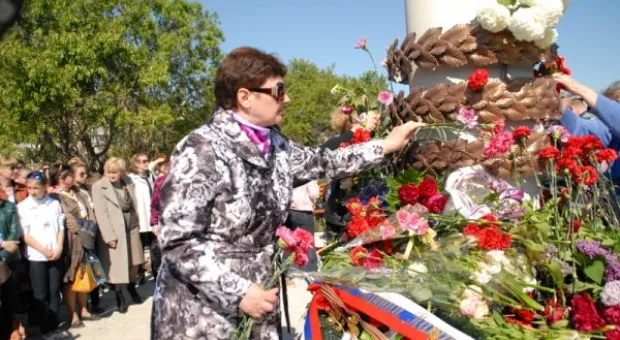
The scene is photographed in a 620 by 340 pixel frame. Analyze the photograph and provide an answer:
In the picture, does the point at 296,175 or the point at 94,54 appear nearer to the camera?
the point at 296,175

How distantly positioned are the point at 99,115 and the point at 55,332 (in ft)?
42.7

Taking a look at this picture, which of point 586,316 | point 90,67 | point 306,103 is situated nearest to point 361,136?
point 586,316

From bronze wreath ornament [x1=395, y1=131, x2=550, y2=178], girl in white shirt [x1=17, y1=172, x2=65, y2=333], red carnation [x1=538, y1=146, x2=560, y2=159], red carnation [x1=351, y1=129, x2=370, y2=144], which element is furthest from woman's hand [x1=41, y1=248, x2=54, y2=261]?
red carnation [x1=538, y1=146, x2=560, y2=159]

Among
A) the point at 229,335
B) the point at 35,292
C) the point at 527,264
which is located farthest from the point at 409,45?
the point at 35,292

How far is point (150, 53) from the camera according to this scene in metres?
19.5

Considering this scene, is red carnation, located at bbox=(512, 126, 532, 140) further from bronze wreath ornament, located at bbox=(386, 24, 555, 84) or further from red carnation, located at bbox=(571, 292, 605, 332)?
red carnation, located at bbox=(571, 292, 605, 332)

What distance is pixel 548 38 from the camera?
80.7 inches

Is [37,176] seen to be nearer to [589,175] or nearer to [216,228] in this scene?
[216,228]

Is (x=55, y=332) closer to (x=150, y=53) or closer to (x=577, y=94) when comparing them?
(x=577, y=94)

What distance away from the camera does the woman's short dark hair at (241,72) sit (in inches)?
80.0

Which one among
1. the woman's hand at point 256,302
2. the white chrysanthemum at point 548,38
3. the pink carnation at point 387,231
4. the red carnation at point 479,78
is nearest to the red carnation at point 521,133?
the red carnation at point 479,78

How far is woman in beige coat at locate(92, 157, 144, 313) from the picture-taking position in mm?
6035

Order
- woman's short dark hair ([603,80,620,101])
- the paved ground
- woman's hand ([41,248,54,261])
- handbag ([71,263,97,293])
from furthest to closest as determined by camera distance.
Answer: handbag ([71,263,97,293]) < the paved ground < woman's hand ([41,248,54,261]) < woman's short dark hair ([603,80,620,101])

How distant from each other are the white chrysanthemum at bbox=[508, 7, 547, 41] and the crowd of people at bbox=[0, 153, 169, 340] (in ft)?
12.3
